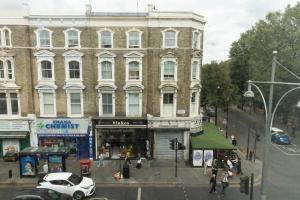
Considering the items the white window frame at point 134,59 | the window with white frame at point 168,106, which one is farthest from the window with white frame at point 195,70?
the white window frame at point 134,59

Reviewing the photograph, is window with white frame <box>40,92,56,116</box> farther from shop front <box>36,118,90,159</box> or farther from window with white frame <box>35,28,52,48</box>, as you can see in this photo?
window with white frame <box>35,28,52,48</box>

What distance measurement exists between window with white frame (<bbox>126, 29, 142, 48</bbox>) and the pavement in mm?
10557

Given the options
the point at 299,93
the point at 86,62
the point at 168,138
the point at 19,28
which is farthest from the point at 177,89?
the point at 299,93

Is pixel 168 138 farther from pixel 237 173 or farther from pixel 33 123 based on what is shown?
pixel 33 123

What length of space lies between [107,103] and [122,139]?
387 centimetres

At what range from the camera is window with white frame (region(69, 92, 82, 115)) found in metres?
25.8

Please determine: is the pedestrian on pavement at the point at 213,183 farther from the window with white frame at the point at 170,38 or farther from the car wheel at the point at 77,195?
the window with white frame at the point at 170,38

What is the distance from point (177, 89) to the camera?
25.6m

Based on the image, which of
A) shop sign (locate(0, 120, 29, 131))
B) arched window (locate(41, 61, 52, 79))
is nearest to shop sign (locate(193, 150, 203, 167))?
arched window (locate(41, 61, 52, 79))

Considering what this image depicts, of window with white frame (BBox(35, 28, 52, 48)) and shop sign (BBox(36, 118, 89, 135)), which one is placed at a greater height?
window with white frame (BBox(35, 28, 52, 48))

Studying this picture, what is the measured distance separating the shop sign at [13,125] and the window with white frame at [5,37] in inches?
277

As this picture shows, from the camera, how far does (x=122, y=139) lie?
26984 mm

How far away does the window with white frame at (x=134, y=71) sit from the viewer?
25.6 meters

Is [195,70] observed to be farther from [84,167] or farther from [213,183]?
[84,167]
